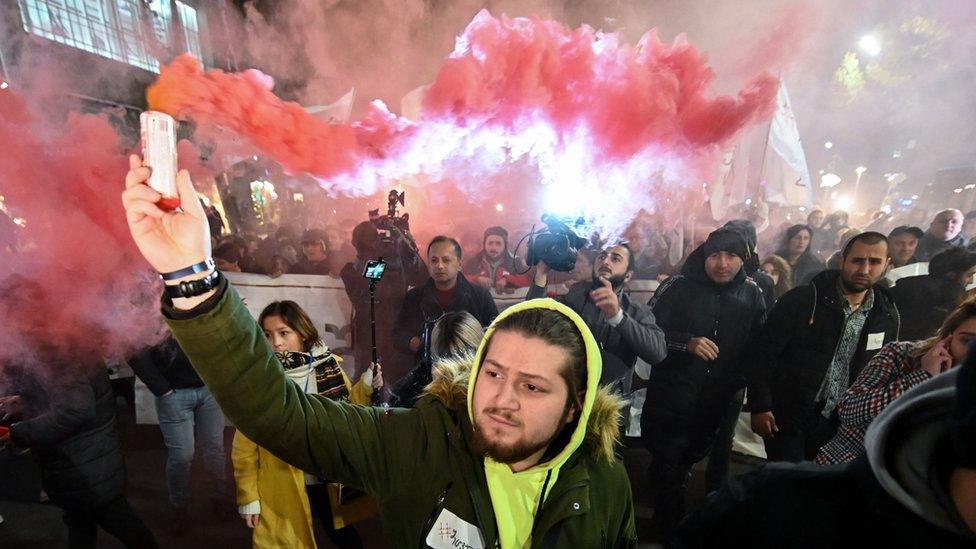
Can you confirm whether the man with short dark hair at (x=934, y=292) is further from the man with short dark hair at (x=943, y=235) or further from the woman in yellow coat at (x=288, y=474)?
the woman in yellow coat at (x=288, y=474)

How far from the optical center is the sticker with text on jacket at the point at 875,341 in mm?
3092

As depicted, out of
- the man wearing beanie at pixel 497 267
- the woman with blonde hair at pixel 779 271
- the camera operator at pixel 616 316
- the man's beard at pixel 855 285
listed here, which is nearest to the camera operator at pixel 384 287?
the man wearing beanie at pixel 497 267

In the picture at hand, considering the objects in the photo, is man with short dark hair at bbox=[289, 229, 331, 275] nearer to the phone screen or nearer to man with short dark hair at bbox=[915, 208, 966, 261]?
the phone screen

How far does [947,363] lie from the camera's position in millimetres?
2012

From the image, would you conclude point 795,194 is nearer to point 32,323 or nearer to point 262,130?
point 262,130

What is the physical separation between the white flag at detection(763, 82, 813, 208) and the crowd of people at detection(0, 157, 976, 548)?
6.94ft

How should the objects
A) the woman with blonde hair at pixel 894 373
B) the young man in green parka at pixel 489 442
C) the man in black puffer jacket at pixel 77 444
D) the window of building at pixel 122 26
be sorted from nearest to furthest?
the young man in green parka at pixel 489 442 → the woman with blonde hair at pixel 894 373 → the man in black puffer jacket at pixel 77 444 → the window of building at pixel 122 26

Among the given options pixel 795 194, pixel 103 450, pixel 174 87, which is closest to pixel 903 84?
pixel 795 194

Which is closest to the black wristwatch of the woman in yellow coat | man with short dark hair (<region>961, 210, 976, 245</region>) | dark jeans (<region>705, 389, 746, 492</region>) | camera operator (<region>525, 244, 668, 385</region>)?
the woman in yellow coat

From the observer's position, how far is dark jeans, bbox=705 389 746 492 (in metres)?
3.74

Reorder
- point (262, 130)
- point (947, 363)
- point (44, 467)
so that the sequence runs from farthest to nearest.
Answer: point (262, 130) → point (44, 467) → point (947, 363)

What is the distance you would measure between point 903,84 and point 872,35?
1.81 meters

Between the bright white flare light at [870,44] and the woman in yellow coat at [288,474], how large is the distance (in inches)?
324

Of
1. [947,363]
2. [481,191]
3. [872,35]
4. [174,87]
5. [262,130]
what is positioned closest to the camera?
[947,363]
